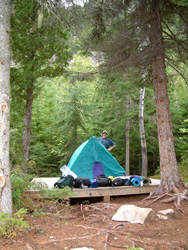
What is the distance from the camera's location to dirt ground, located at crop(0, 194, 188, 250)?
334cm

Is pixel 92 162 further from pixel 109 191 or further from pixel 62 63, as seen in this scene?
pixel 62 63

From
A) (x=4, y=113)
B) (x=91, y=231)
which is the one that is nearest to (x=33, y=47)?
(x=4, y=113)

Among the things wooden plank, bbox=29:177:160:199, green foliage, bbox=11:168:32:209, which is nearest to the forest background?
green foliage, bbox=11:168:32:209

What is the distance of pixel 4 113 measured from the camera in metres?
3.76

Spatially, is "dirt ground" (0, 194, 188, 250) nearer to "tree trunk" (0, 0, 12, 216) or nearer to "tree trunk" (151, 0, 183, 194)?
"tree trunk" (0, 0, 12, 216)

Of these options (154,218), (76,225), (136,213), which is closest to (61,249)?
(76,225)

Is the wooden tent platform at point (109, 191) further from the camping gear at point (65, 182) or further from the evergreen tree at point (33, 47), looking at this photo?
the evergreen tree at point (33, 47)

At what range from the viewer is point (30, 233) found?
3.63 metres

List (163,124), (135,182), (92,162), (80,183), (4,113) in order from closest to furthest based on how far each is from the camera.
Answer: (4,113)
(163,124)
(80,183)
(135,182)
(92,162)

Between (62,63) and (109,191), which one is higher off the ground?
(62,63)

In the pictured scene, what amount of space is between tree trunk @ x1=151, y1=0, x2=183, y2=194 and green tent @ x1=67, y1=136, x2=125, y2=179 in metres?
2.23

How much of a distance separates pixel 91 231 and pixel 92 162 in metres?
4.14

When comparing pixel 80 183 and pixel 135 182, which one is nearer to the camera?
pixel 80 183

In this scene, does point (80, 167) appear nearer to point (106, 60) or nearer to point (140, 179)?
point (140, 179)
